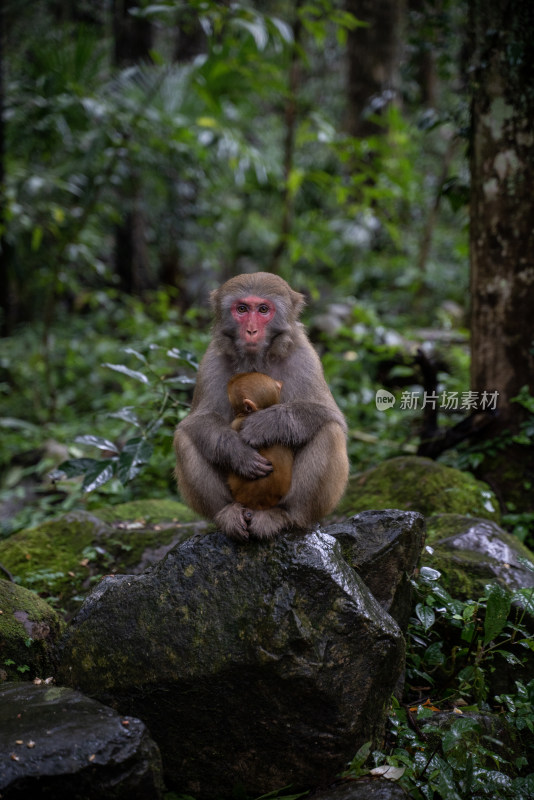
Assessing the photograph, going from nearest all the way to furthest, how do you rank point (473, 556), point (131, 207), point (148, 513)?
1. point (473, 556)
2. point (148, 513)
3. point (131, 207)

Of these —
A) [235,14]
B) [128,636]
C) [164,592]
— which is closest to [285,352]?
[164,592]

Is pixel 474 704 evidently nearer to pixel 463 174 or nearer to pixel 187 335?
pixel 463 174

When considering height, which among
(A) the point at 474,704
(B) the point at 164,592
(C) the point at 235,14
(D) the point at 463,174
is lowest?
(A) the point at 474,704

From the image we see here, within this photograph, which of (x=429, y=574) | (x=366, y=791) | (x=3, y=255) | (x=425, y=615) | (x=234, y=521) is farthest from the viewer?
(x=3, y=255)

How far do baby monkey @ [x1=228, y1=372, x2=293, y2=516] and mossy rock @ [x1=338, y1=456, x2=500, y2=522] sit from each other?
1.82 meters

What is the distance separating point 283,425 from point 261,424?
0.10 meters

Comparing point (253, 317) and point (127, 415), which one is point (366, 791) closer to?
point (253, 317)

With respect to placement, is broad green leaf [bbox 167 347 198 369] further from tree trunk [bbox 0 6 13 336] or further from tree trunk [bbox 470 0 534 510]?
tree trunk [bbox 0 6 13 336]

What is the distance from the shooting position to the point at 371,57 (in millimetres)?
11016

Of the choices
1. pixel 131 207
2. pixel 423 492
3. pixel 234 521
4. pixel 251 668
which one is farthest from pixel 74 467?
pixel 131 207

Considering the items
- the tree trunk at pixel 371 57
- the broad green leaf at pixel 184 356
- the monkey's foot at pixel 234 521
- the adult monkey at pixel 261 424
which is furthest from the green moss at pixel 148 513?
the tree trunk at pixel 371 57

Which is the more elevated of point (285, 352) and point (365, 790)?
point (285, 352)

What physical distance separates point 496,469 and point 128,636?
10.7 ft

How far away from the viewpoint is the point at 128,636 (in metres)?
2.78
